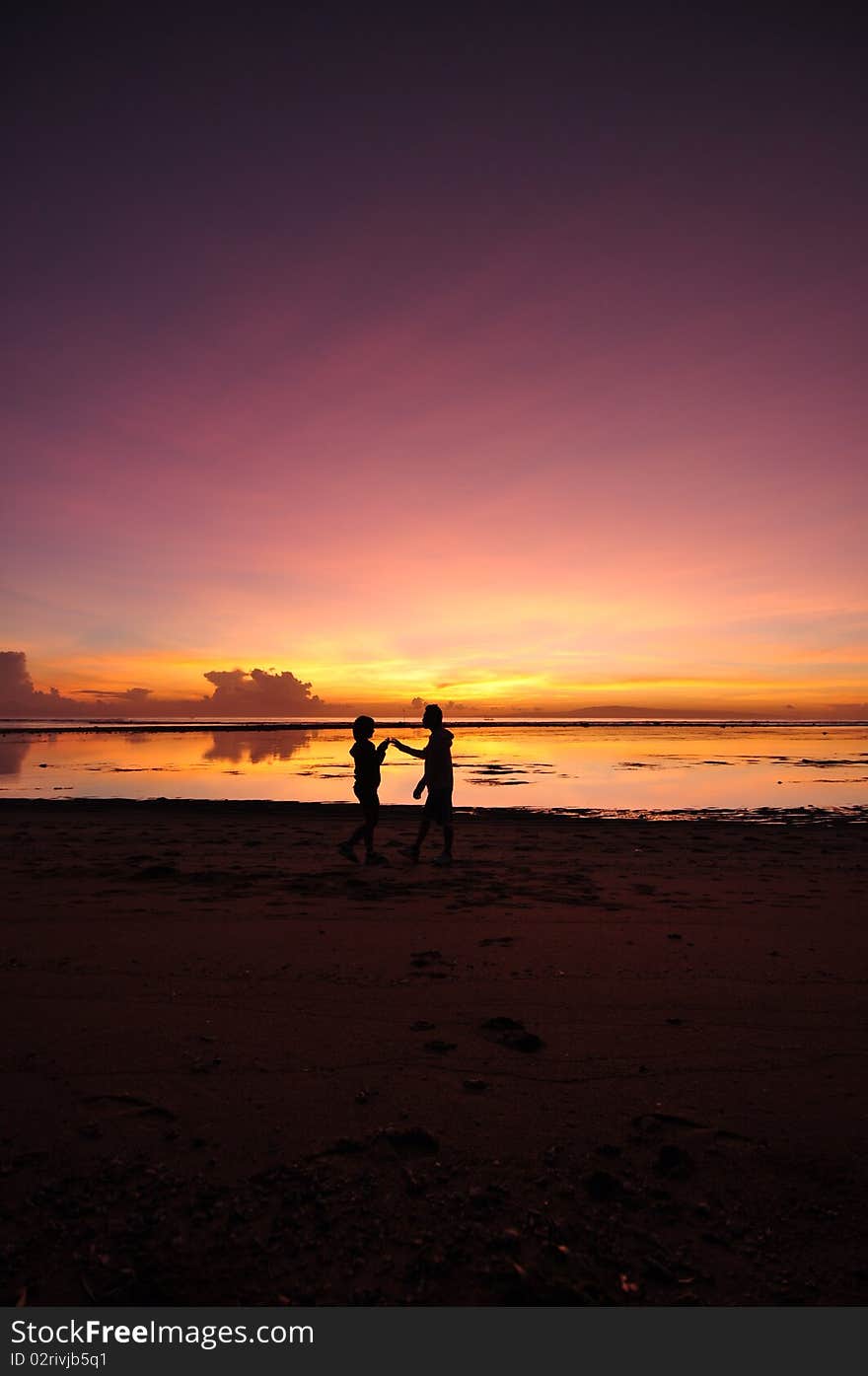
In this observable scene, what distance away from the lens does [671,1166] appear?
3.67 m

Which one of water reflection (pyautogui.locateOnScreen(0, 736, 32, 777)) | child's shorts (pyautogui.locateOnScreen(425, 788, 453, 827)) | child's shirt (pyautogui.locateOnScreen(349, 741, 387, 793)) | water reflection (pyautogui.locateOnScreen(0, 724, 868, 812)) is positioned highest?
child's shirt (pyautogui.locateOnScreen(349, 741, 387, 793))

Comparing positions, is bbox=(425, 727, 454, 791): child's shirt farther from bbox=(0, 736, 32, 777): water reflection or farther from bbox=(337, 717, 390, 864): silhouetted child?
bbox=(0, 736, 32, 777): water reflection

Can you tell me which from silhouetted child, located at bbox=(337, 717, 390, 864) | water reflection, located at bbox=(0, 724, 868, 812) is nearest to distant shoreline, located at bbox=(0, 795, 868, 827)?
water reflection, located at bbox=(0, 724, 868, 812)

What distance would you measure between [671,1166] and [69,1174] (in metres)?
3.10

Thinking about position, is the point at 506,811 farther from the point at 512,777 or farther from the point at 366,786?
the point at 512,777

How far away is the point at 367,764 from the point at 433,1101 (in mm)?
8599

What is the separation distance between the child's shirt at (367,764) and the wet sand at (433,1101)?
3311mm

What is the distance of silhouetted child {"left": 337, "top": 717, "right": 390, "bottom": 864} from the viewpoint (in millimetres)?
12188

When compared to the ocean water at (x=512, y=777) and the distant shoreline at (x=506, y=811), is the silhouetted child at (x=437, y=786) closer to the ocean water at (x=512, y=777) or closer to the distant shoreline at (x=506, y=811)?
the distant shoreline at (x=506, y=811)

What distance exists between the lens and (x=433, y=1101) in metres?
4.30

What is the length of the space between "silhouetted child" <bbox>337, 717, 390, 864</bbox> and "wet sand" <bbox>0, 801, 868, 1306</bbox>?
2.82 metres

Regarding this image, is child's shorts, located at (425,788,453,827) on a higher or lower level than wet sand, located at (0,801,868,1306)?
higher

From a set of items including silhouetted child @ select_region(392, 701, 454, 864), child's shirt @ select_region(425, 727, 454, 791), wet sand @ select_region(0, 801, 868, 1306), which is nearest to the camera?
wet sand @ select_region(0, 801, 868, 1306)
